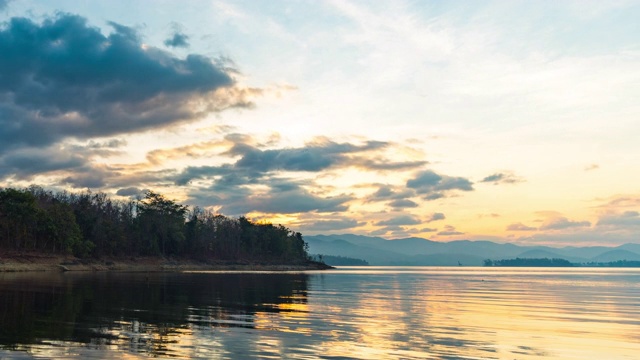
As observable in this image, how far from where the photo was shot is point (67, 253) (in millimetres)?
150750

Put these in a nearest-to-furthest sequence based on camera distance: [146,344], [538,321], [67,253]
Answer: [146,344] → [538,321] → [67,253]

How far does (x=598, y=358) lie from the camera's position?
2781 centimetres

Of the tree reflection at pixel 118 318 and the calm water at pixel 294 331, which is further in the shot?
the tree reflection at pixel 118 318

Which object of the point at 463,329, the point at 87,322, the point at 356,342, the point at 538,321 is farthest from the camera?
the point at 538,321

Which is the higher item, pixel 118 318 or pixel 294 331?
pixel 118 318

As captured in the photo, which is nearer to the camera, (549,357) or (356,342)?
(549,357)

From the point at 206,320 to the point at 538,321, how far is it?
2680cm

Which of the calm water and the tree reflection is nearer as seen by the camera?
the calm water

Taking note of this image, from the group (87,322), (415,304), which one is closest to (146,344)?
(87,322)

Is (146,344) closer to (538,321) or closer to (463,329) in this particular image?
(463,329)

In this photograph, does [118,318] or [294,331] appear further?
[118,318]

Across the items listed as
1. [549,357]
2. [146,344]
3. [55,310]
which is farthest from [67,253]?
[549,357]

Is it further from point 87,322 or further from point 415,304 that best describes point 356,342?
point 415,304

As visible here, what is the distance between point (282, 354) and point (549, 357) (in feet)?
45.4
